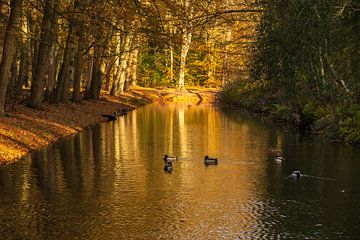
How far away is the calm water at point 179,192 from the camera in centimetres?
1364

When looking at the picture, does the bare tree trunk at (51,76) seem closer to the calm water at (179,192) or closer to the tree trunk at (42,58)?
the tree trunk at (42,58)

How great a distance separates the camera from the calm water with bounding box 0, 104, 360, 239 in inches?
537

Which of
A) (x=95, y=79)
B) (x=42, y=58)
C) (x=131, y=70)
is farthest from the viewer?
(x=131, y=70)

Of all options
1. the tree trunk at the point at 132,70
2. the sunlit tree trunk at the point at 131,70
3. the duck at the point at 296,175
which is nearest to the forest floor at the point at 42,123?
the duck at the point at 296,175

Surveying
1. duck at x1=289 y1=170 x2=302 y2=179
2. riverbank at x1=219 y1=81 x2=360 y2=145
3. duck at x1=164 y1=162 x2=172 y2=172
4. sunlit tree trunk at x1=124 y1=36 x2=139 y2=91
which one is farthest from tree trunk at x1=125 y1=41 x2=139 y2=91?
duck at x1=289 y1=170 x2=302 y2=179

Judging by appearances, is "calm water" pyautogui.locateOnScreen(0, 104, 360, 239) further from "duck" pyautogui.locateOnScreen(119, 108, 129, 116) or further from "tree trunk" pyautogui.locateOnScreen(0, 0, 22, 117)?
"duck" pyautogui.locateOnScreen(119, 108, 129, 116)

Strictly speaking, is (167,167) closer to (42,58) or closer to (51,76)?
(42,58)

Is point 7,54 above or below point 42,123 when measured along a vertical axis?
above

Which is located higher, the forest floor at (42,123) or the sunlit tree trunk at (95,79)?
the sunlit tree trunk at (95,79)

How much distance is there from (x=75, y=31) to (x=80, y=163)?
12478 mm

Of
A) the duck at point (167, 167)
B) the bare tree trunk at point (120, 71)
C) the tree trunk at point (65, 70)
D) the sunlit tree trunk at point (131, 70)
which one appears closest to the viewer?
the duck at point (167, 167)

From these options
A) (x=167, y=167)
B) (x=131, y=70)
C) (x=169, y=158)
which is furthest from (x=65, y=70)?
(x=131, y=70)

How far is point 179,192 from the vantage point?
57.0ft

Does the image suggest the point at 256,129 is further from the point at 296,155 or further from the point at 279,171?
the point at 279,171
